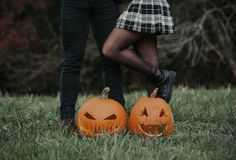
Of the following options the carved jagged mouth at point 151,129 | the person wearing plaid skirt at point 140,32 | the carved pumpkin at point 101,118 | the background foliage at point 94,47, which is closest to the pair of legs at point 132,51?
the person wearing plaid skirt at point 140,32

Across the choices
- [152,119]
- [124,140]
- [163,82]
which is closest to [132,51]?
[163,82]

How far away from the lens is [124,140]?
3.65 m

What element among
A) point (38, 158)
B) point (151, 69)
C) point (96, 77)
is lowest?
point (96, 77)

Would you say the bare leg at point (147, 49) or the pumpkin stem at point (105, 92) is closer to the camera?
the pumpkin stem at point (105, 92)

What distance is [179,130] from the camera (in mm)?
4418

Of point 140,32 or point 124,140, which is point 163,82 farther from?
point 124,140

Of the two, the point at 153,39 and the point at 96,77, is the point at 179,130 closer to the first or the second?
the point at 153,39

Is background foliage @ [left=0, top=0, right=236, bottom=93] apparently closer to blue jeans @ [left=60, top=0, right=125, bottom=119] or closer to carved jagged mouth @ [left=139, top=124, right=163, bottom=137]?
blue jeans @ [left=60, top=0, right=125, bottom=119]

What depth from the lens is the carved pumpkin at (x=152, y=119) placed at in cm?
405

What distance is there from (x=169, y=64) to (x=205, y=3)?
1741mm

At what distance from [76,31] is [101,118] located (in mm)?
748

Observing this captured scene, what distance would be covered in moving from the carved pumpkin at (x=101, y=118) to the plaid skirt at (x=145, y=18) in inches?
20.8

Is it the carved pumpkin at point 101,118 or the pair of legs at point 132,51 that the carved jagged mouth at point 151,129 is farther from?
the pair of legs at point 132,51

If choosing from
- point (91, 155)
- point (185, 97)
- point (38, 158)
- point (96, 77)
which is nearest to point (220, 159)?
point (91, 155)
